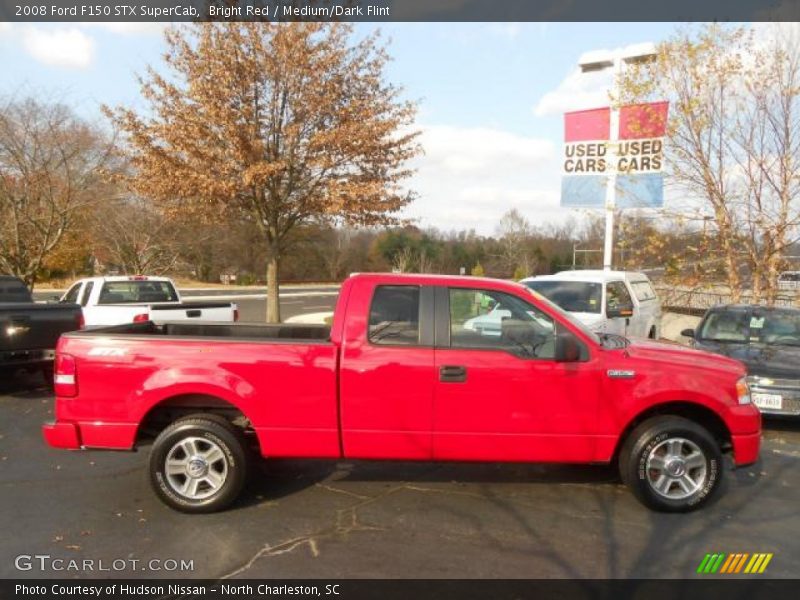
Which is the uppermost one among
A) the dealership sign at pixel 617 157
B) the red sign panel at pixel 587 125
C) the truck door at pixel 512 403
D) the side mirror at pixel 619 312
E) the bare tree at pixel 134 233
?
the red sign panel at pixel 587 125

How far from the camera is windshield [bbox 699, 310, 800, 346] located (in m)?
7.87

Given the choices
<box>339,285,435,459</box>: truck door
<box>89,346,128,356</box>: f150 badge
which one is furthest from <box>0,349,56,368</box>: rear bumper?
<box>339,285,435,459</box>: truck door

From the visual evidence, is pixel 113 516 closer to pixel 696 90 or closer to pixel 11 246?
pixel 696 90

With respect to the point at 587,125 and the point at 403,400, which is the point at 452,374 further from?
the point at 587,125

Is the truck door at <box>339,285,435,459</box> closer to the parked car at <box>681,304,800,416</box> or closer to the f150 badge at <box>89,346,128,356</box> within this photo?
the f150 badge at <box>89,346,128,356</box>

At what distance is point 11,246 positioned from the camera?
1839cm

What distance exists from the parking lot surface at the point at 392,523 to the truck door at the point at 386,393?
534 mm

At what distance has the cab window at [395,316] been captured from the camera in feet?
14.3

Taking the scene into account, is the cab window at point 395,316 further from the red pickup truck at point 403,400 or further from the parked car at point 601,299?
the parked car at point 601,299

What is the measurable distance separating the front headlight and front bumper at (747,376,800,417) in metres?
2.58

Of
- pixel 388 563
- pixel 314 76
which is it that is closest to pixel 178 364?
pixel 388 563

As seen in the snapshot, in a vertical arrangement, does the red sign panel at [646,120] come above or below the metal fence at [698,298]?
above

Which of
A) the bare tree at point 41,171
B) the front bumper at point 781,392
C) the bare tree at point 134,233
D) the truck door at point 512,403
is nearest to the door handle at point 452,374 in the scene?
the truck door at point 512,403

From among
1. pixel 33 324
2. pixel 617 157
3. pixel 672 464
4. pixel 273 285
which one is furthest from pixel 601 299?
pixel 273 285
